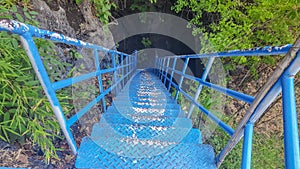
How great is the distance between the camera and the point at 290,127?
0.61 meters

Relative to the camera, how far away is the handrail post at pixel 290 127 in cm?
57

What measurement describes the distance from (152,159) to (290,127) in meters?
0.75

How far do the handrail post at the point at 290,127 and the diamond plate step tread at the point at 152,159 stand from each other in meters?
0.58

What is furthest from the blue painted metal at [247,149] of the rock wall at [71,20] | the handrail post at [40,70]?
the rock wall at [71,20]

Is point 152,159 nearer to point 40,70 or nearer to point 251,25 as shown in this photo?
point 40,70

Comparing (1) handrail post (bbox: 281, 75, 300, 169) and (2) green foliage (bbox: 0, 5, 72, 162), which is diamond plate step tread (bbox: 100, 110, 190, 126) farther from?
(1) handrail post (bbox: 281, 75, 300, 169)

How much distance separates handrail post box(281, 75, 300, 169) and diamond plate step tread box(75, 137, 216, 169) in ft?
1.90

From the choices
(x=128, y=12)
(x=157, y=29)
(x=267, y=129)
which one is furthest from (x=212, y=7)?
(x=157, y=29)

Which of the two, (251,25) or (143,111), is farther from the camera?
(251,25)

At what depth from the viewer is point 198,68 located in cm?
658

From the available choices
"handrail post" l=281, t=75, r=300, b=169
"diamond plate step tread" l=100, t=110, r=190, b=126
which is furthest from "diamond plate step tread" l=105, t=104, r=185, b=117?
"handrail post" l=281, t=75, r=300, b=169

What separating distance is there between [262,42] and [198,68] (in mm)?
2740

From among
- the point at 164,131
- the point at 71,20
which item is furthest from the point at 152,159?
the point at 71,20

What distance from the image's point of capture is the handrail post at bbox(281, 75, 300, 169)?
1.86 feet
